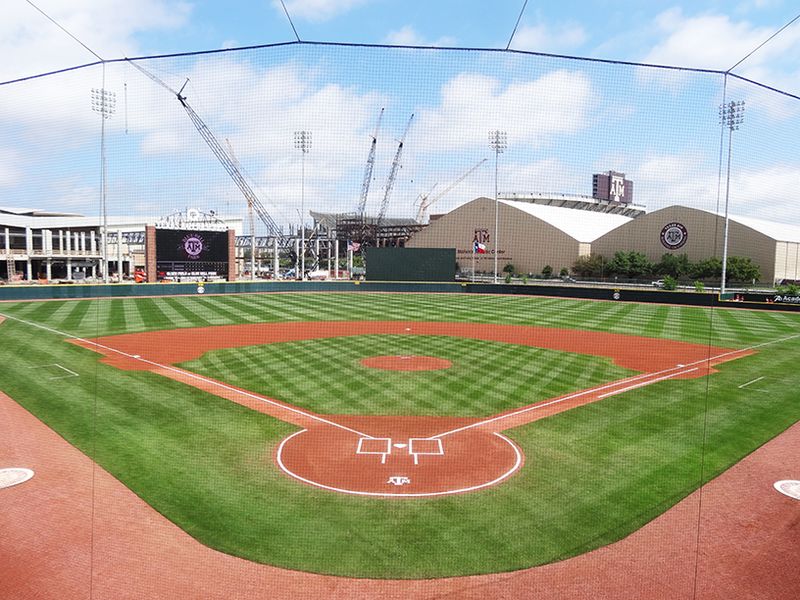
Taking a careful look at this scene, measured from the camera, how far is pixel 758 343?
786 inches

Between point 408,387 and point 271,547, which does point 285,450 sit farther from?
point 408,387

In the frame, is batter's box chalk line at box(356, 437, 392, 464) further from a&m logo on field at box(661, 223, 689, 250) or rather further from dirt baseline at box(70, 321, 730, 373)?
a&m logo on field at box(661, 223, 689, 250)

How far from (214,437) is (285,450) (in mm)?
1464

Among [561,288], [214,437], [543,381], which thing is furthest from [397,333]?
[561,288]

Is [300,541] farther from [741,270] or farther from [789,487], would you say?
[741,270]

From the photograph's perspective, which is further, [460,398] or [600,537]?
[460,398]

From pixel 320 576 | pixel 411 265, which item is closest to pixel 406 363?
pixel 320 576

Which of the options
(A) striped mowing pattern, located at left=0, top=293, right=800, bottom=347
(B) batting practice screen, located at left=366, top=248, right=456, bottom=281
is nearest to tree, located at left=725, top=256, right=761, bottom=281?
(A) striped mowing pattern, located at left=0, top=293, right=800, bottom=347

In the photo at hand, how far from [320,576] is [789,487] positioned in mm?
6878

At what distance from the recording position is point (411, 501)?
274 inches

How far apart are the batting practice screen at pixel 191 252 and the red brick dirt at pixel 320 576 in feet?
108

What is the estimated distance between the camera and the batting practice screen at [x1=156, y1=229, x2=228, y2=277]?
37.4 m

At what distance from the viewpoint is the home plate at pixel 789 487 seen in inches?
293

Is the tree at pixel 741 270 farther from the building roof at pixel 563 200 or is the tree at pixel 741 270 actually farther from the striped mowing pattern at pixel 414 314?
the building roof at pixel 563 200
